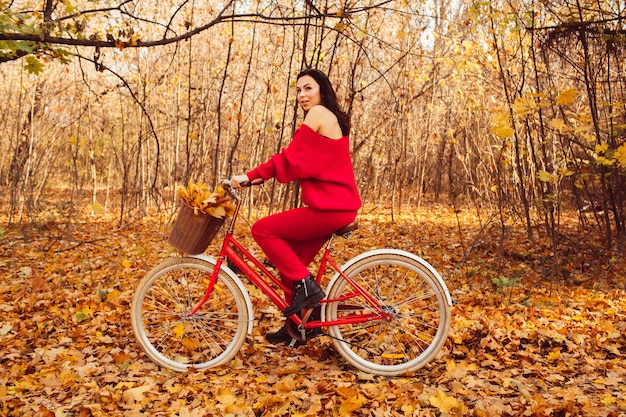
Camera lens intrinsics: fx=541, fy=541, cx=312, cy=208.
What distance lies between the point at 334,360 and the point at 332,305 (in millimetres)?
467

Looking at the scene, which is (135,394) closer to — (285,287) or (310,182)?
(285,287)

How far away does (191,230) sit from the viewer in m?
3.22

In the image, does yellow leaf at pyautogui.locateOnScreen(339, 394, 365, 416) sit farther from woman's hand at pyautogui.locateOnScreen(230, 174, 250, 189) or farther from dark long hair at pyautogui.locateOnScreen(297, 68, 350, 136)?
dark long hair at pyautogui.locateOnScreen(297, 68, 350, 136)

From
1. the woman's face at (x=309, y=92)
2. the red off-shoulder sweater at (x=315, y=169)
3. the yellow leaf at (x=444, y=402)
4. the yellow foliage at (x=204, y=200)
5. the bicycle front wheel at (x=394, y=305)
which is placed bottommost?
the yellow leaf at (x=444, y=402)

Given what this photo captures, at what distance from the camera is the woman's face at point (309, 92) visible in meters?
3.25

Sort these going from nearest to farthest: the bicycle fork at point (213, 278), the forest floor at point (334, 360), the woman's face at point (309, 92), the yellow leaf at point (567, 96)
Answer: the forest floor at point (334, 360) → the woman's face at point (309, 92) → the bicycle fork at point (213, 278) → the yellow leaf at point (567, 96)

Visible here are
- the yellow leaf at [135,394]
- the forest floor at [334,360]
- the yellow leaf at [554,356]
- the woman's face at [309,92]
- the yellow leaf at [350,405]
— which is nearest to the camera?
the yellow leaf at [350,405]

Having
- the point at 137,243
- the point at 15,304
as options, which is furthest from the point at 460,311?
the point at 137,243

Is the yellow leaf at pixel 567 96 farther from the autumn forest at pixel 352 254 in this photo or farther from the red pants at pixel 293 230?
the red pants at pixel 293 230

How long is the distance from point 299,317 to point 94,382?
1284 millimetres

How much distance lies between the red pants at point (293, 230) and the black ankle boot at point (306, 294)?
0.16 ft

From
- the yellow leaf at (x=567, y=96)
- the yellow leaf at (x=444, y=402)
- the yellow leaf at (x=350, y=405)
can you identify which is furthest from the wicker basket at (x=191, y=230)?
the yellow leaf at (x=567, y=96)

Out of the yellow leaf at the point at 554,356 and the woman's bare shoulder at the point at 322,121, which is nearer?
the woman's bare shoulder at the point at 322,121

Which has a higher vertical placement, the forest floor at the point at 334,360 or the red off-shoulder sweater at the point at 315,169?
the red off-shoulder sweater at the point at 315,169
